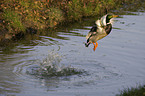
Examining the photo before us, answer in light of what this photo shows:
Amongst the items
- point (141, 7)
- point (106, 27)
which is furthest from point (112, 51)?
point (141, 7)

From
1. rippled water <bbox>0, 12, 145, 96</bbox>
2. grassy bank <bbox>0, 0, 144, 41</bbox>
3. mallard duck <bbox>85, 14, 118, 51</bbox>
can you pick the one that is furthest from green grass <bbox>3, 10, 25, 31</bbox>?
mallard duck <bbox>85, 14, 118, 51</bbox>

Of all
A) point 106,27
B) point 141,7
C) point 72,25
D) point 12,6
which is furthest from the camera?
point 141,7

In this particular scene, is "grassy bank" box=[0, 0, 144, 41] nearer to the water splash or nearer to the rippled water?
the rippled water

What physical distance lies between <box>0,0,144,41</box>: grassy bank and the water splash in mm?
3773

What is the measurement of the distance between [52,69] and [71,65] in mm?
709

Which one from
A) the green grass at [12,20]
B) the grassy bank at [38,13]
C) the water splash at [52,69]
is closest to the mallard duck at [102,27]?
the water splash at [52,69]

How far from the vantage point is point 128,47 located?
13.2 metres

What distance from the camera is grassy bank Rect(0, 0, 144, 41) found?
14.6 meters

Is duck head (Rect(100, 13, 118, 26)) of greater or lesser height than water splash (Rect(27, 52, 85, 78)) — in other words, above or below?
above

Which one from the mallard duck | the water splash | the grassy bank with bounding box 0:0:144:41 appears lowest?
the water splash

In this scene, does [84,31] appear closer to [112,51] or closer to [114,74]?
[112,51]

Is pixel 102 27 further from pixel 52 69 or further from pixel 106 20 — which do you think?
pixel 52 69

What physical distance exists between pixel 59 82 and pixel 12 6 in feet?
23.0

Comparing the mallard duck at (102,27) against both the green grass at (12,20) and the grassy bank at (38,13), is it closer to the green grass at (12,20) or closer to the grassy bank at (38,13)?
the grassy bank at (38,13)
